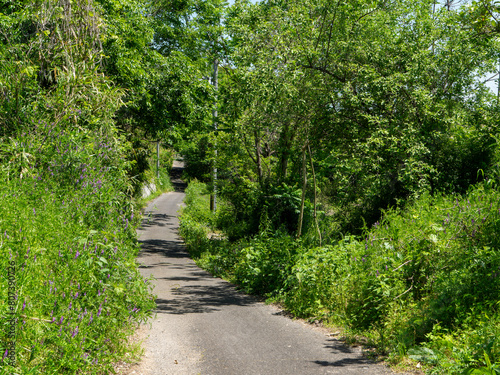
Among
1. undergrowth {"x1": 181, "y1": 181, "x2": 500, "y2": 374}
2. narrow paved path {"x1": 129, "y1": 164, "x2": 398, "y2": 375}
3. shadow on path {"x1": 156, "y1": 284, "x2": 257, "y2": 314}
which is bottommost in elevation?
shadow on path {"x1": 156, "y1": 284, "x2": 257, "y2": 314}

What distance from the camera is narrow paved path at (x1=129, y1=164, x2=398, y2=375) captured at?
18.5ft

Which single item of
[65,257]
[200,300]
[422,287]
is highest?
[65,257]

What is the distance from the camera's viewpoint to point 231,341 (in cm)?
689

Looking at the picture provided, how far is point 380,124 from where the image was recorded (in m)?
11.8

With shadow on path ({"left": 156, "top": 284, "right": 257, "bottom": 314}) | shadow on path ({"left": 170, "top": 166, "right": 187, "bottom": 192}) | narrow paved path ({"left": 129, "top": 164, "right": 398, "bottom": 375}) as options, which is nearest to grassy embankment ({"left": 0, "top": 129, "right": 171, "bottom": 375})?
narrow paved path ({"left": 129, "top": 164, "right": 398, "bottom": 375})

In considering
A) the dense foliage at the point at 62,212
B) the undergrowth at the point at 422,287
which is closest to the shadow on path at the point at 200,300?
the undergrowth at the point at 422,287

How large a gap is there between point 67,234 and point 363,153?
339 inches

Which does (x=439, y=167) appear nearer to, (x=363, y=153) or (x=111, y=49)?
(x=363, y=153)

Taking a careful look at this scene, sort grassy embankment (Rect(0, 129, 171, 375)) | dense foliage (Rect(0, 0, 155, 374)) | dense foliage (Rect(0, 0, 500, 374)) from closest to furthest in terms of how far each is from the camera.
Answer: grassy embankment (Rect(0, 129, 171, 375)) → dense foliage (Rect(0, 0, 155, 374)) → dense foliage (Rect(0, 0, 500, 374))

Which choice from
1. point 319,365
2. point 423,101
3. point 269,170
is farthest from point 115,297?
point 269,170

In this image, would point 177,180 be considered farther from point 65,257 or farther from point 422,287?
point 65,257

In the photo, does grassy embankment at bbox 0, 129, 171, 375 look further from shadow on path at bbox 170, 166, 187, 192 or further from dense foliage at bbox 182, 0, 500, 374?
shadow on path at bbox 170, 166, 187, 192

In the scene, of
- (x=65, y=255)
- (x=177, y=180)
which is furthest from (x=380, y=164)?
(x=177, y=180)

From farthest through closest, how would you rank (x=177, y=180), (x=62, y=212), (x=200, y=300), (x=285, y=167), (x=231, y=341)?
(x=177, y=180) → (x=285, y=167) → (x=200, y=300) → (x=231, y=341) → (x=62, y=212)
